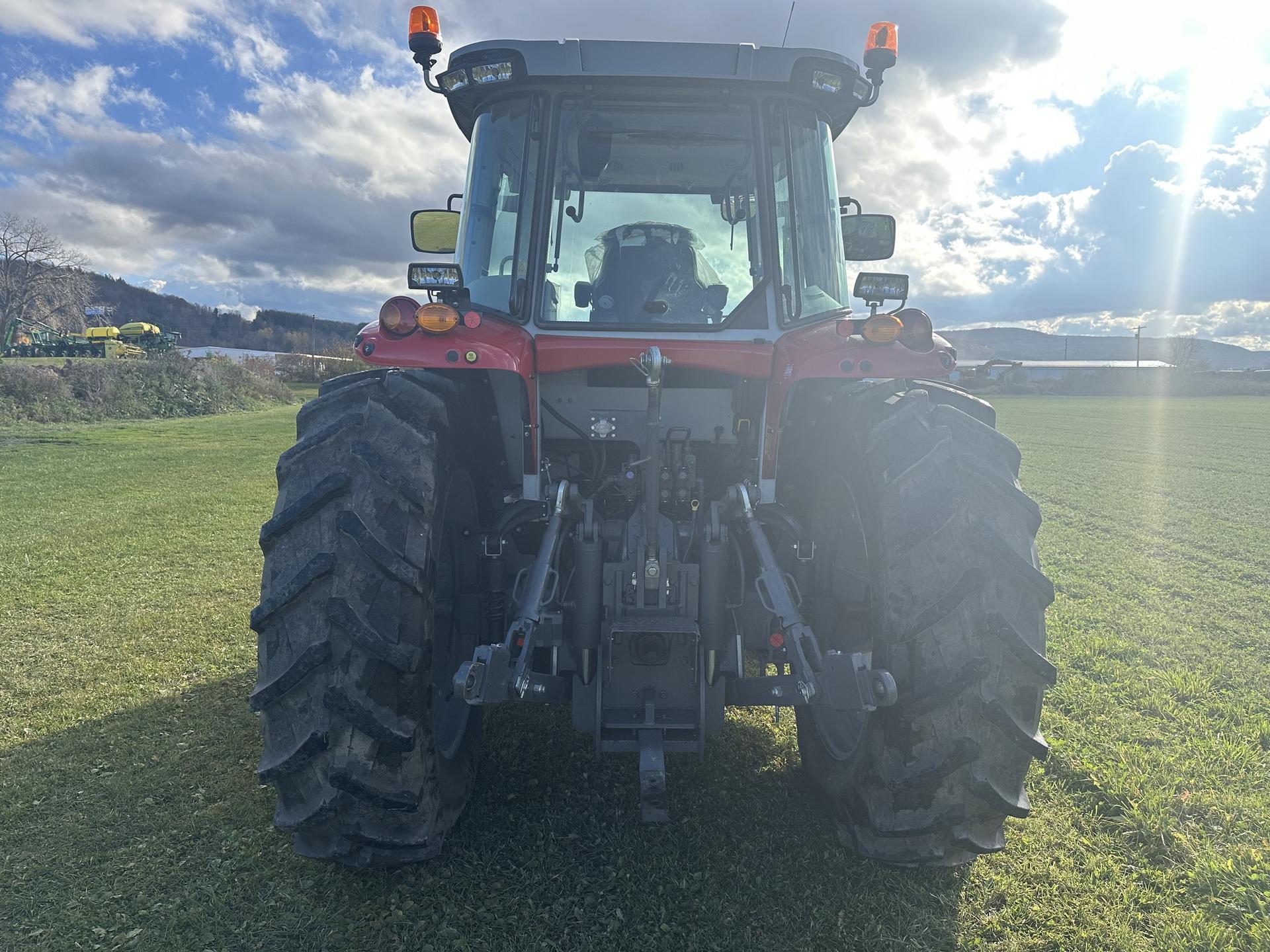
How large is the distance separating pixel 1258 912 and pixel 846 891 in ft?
4.86

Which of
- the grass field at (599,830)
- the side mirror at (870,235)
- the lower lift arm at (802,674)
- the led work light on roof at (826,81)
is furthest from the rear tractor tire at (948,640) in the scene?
the side mirror at (870,235)

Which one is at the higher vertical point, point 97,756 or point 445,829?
point 445,829

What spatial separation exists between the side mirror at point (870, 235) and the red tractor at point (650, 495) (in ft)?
2.36

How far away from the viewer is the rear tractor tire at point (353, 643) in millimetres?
2490

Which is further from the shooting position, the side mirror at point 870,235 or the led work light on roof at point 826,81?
the side mirror at point 870,235

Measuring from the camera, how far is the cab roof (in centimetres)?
319

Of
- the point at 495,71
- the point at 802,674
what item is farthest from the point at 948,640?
the point at 495,71

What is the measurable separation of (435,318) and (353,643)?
1151mm

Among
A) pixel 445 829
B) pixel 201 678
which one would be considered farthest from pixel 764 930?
pixel 201 678

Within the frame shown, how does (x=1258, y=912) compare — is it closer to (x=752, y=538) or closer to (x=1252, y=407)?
(x=752, y=538)

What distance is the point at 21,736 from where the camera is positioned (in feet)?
13.4

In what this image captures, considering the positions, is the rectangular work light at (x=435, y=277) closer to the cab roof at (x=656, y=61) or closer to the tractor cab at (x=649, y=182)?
the tractor cab at (x=649, y=182)

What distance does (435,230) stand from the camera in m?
4.07

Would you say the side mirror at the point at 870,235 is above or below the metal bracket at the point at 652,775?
above
